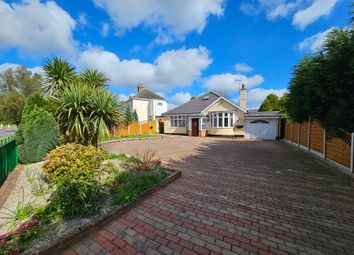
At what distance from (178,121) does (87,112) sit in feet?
60.5

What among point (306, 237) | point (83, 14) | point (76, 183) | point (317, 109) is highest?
point (83, 14)

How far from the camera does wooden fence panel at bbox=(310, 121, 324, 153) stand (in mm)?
8125

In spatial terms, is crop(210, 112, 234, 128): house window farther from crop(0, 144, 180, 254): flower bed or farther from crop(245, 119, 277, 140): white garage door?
crop(0, 144, 180, 254): flower bed

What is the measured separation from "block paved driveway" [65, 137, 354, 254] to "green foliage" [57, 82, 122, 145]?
154 inches

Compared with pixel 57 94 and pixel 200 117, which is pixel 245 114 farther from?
pixel 57 94

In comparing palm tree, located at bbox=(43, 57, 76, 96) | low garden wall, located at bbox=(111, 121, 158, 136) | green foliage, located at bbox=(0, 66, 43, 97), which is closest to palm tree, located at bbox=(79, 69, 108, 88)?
palm tree, located at bbox=(43, 57, 76, 96)

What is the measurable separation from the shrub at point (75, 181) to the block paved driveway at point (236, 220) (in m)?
0.59

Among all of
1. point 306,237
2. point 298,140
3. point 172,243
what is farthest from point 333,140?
point 172,243

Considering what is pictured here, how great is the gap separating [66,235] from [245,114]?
776 inches

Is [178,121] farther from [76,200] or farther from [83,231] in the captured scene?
[83,231]

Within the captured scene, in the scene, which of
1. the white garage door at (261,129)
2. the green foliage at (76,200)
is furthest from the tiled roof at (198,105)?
the green foliage at (76,200)

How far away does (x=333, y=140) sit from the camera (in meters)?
6.92

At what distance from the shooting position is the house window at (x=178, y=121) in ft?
79.0

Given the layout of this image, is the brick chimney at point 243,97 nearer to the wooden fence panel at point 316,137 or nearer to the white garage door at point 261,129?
the white garage door at point 261,129
